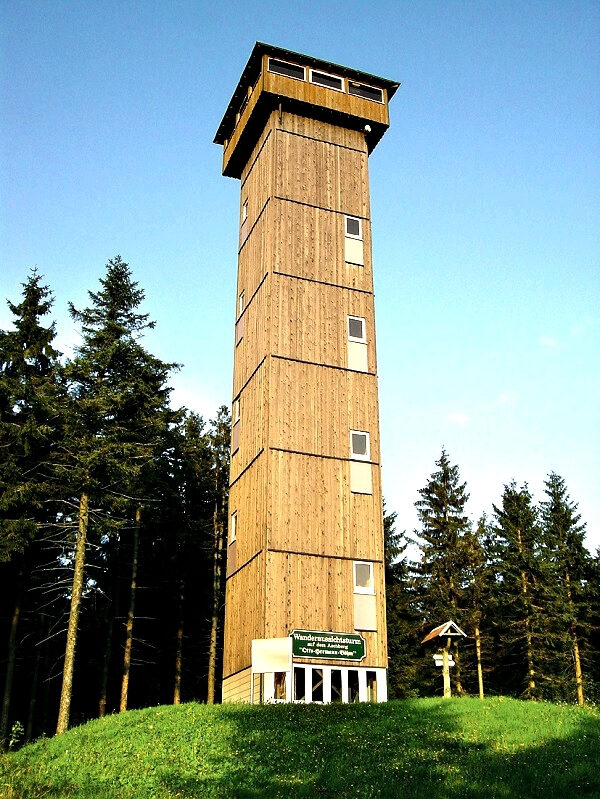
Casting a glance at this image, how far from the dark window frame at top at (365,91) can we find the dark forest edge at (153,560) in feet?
40.0

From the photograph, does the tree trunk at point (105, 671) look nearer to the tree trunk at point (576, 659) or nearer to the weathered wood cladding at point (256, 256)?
the weathered wood cladding at point (256, 256)

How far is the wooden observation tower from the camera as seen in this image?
26650 mm

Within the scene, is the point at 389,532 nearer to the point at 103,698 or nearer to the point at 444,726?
the point at 103,698

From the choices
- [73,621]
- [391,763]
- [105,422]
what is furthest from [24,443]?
[391,763]

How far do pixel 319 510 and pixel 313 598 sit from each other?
9.41 feet

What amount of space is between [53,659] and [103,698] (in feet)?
12.5

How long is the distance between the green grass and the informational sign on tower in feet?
9.99

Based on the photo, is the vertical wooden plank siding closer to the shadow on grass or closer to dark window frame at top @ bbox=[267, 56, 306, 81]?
dark window frame at top @ bbox=[267, 56, 306, 81]

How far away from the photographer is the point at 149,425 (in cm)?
3456

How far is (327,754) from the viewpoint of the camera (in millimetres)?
17688

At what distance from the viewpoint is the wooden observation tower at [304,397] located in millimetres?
26650

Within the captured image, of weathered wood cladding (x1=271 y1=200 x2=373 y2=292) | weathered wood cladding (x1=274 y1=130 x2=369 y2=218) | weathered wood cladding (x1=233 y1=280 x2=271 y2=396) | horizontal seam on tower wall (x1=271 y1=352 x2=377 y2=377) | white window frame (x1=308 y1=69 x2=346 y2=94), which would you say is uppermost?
white window frame (x1=308 y1=69 x2=346 y2=94)

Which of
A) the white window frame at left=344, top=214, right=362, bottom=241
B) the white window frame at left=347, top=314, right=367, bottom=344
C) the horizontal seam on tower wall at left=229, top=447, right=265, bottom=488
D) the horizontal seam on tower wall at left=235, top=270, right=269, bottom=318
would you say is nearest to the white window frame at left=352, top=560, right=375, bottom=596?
the horizontal seam on tower wall at left=229, top=447, right=265, bottom=488

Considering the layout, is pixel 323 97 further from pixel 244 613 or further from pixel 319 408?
pixel 244 613
